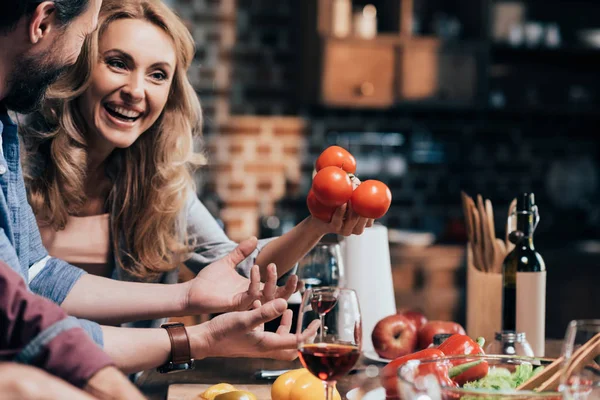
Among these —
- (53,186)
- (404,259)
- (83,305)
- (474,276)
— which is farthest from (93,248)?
(404,259)

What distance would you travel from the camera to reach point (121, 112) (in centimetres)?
182

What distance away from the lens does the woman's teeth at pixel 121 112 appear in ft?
5.98

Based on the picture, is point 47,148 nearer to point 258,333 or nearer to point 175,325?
point 175,325

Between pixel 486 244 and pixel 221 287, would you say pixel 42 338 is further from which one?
pixel 486 244

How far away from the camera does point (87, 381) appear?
812 millimetres

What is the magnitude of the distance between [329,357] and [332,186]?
1.71 feet

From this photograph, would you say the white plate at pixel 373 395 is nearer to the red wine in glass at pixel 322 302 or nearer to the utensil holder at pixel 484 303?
the red wine in glass at pixel 322 302

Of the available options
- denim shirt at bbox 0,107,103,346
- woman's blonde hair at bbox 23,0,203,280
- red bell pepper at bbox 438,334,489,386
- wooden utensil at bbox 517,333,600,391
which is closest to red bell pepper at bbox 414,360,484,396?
red bell pepper at bbox 438,334,489,386

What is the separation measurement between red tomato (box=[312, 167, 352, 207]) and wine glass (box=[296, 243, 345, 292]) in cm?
13

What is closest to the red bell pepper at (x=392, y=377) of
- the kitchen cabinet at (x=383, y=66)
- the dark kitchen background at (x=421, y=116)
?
the dark kitchen background at (x=421, y=116)

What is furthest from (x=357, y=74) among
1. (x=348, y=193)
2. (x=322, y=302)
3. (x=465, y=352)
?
(x=322, y=302)

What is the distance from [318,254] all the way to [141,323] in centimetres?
59

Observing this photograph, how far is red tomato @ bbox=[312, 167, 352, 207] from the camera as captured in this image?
4.75 feet

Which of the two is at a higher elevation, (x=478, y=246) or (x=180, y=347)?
(x=478, y=246)
